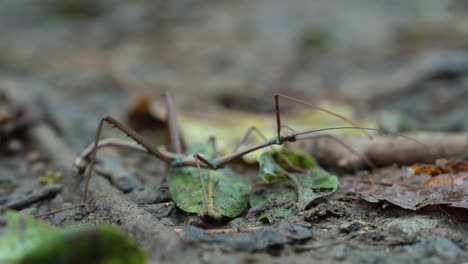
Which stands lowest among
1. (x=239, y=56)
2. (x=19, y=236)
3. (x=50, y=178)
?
(x=50, y=178)

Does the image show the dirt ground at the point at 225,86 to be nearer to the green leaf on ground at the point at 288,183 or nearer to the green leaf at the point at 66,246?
the green leaf on ground at the point at 288,183

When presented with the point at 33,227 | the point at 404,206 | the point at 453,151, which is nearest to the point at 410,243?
the point at 404,206

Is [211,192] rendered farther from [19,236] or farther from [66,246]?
[66,246]

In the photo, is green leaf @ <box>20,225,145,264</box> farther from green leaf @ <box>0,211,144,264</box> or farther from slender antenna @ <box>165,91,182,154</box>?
slender antenna @ <box>165,91,182,154</box>

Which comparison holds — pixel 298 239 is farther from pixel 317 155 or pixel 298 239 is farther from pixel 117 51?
pixel 117 51

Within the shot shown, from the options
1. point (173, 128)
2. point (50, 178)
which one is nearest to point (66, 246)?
point (50, 178)

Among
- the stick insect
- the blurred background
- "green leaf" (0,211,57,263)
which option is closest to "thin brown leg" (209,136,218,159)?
the stick insect

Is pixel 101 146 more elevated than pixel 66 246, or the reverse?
pixel 66 246
